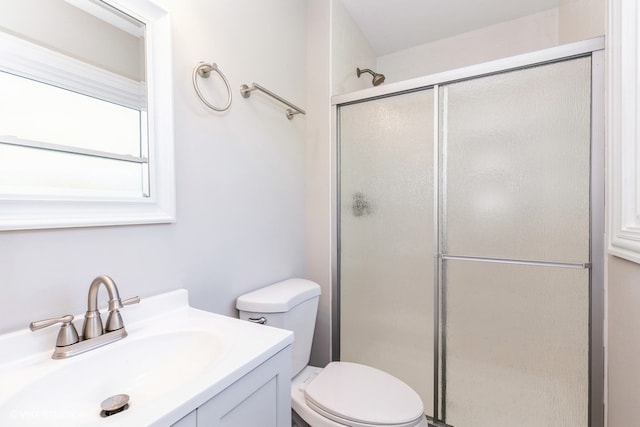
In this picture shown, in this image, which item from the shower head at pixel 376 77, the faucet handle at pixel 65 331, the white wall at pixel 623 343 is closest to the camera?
the faucet handle at pixel 65 331

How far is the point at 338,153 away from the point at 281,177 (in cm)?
41

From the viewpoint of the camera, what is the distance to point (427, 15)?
188cm

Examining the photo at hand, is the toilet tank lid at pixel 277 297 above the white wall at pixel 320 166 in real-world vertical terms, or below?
below

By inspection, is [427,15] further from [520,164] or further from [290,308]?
[290,308]

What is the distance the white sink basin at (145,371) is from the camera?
0.54 meters

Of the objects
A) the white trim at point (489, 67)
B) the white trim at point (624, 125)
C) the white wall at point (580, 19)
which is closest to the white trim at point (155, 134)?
the white trim at point (489, 67)

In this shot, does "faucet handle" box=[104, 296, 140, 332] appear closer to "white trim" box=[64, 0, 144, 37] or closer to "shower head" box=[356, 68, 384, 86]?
"white trim" box=[64, 0, 144, 37]

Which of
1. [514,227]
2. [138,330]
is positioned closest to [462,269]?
[514,227]

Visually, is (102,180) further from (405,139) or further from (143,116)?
(405,139)

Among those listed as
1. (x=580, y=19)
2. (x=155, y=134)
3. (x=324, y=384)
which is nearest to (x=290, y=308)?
(x=324, y=384)

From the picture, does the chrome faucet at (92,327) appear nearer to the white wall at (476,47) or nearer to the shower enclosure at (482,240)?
the shower enclosure at (482,240)

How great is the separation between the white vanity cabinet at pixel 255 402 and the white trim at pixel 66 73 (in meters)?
0.86

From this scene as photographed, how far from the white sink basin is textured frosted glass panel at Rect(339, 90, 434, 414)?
0.98 m

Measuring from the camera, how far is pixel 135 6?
90 centimetres
